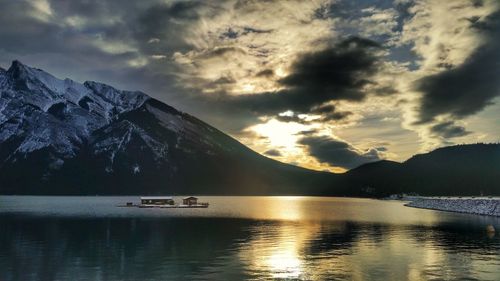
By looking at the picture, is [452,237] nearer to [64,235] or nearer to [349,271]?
[349,271]

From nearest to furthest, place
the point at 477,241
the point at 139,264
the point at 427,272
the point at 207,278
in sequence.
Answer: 1. the point at 207,278
2. the point at 427,272
3. the point at 139,264
4. the point at 477,241

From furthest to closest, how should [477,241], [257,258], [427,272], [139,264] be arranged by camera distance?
[477,241] → [257,258] → [139,264] → [427,272]

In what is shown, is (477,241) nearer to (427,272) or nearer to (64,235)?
(427,272)

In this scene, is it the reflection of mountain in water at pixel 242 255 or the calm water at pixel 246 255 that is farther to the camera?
the reflection of mountain in water at pixel 242 255

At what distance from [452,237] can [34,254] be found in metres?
73.5

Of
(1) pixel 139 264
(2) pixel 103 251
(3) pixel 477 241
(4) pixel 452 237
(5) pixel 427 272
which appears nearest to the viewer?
(5) pixel 427 272

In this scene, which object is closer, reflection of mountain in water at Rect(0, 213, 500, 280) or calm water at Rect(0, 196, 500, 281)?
calm water at Rect(0, 196, 500, 281)

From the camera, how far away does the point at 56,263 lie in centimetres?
5903

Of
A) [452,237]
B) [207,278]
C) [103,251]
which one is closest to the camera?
[207,278]

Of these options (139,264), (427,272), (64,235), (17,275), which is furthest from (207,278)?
(64,235)

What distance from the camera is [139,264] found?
58.6 meters

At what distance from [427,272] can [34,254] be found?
172ft

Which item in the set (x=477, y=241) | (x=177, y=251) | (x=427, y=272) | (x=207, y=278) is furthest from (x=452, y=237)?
(x=207, y=278)

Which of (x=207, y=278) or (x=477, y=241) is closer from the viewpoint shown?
(x=207, y=278)
